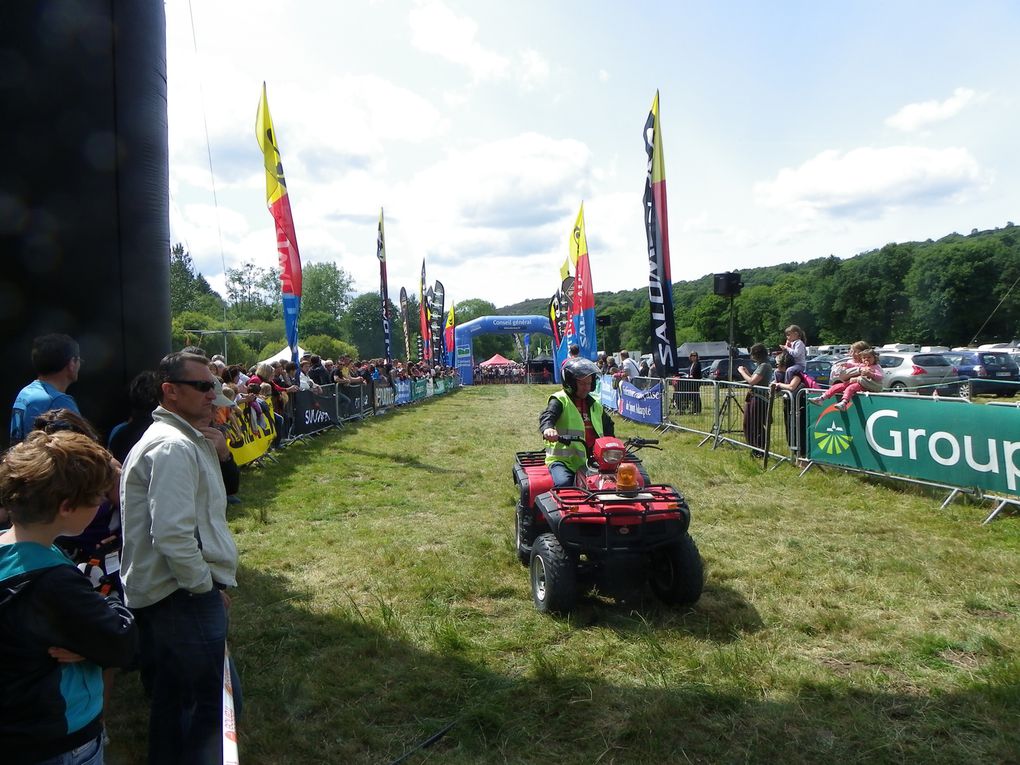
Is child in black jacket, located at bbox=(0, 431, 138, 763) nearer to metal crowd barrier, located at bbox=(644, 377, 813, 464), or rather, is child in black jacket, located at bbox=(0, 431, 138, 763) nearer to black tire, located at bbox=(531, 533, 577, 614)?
black tire, located at bbox=(531, 533, 577, 614)

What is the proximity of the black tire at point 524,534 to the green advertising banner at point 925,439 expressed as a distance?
465cm

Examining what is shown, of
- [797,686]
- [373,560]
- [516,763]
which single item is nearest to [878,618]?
[797,686]

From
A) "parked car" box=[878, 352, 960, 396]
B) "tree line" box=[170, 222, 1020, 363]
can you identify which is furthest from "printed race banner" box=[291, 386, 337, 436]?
"tree line" box=[170, 222, 1020, 363]

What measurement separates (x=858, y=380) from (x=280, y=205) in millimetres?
9708

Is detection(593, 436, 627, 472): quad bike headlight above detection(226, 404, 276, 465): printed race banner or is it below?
above

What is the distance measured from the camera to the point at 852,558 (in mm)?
5676

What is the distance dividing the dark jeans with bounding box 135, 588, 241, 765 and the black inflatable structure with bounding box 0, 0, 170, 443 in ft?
7.81

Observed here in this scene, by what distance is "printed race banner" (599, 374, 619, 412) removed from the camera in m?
19.1

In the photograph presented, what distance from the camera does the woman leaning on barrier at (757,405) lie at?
34.6 feet

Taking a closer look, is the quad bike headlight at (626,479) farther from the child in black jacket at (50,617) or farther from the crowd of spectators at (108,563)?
the child in black jacket at (50,617)

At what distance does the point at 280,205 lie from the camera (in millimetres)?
12406

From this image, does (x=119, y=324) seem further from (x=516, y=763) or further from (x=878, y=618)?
(x=878, y=618)

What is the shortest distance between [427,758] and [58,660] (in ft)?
5.77

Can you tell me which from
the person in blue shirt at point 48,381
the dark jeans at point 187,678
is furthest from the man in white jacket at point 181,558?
the person in blue shirt at point 48,381
